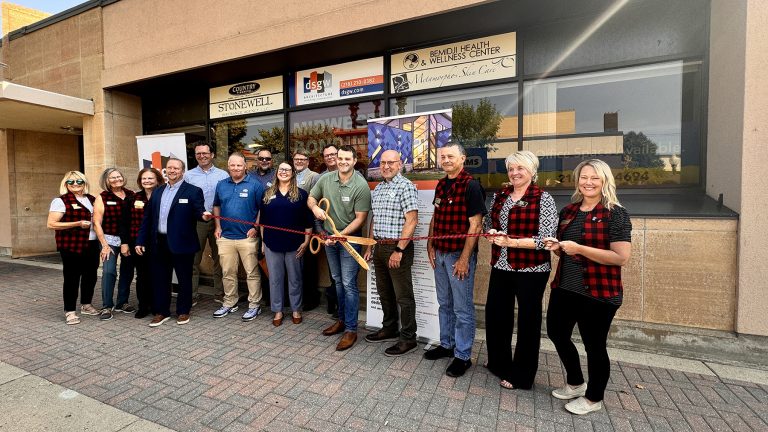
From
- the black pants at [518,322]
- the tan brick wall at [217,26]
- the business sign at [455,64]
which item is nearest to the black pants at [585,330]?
the black pants at [518,322]

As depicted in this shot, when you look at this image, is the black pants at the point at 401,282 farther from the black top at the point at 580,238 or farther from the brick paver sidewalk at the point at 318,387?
the black top at the point at 580,238

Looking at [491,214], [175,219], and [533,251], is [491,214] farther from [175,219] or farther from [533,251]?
[175,219]

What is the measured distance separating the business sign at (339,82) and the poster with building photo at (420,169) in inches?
55.8

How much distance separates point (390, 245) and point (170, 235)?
2656mm

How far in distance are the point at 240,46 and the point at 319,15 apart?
4.87 ft

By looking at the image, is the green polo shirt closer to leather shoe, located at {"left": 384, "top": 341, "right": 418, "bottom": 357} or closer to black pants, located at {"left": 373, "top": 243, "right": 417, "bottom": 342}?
black pants, located at {"left": 373, "top": 243, "right": 417, "bottom": 342}

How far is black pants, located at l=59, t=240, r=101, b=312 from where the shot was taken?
4.56m

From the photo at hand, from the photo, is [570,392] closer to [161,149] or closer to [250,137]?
[250,137]

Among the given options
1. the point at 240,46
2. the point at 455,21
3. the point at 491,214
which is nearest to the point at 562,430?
the point at 491,214

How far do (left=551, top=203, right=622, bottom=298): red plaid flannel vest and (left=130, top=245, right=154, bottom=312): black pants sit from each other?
487cm

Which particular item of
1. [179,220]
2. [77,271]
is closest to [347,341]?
[179,220]

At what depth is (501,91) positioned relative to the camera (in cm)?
503

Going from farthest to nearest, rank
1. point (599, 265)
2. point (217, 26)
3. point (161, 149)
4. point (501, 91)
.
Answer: point (161, 149), point (217, 26), point (501, 91), point (599, 265)

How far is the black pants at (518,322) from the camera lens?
9.27 feet
